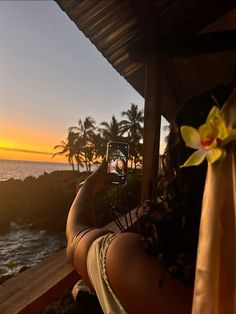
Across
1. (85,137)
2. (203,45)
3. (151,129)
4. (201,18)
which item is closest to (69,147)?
(85,137)

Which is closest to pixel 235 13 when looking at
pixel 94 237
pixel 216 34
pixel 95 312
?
pixel 216 34

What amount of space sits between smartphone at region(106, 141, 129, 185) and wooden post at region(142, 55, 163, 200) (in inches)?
46.3

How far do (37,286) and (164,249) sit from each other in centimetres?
53

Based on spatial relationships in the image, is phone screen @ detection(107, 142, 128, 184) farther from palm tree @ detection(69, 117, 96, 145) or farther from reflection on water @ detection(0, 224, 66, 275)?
palm tree @ detection(69, 117, 96, 145)

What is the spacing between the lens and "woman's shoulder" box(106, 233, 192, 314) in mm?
636

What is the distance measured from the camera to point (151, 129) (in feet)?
7.93

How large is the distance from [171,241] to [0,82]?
11.5ft

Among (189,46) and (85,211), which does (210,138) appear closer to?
(85,211)

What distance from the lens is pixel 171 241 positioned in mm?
661

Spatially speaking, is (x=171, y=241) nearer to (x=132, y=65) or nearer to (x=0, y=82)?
(x=132, y=65)

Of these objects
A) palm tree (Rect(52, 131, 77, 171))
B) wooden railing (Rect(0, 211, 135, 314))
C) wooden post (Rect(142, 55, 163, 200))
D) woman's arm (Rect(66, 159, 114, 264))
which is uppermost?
palm tree (Rect(52, 131, 77, 171))

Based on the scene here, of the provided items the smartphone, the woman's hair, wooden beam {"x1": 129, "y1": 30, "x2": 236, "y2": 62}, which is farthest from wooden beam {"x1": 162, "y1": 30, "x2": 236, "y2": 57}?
the woman's hair

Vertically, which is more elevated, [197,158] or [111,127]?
[111,127]

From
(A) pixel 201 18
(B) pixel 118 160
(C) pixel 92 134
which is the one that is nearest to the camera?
(B) pixel 118 160
